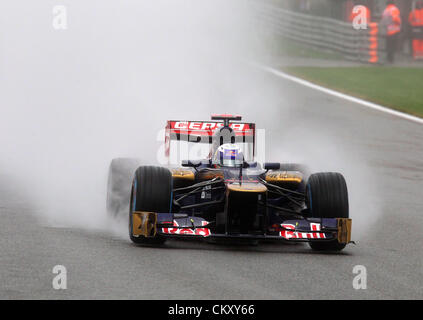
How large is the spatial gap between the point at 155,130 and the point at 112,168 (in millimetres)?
6041

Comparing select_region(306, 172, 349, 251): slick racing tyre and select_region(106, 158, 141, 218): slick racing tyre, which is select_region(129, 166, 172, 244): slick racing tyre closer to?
select_region(106, 158, 141, 218): slick racing tyre

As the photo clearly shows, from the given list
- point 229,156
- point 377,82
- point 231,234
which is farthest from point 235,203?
point 377,82

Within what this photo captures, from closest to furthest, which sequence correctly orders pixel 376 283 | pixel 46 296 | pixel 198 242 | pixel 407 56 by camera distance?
pixel 46 296
pixel 376 283
pixel 198 242
pixel 407 56

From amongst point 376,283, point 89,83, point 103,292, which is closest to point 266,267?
point 376,283

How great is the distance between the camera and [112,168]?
11.5 m

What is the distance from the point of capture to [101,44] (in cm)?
1964

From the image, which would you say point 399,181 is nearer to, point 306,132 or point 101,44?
point 306,132

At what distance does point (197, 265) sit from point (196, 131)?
3.46 meters

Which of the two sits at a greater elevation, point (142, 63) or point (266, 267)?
point (142, 63)

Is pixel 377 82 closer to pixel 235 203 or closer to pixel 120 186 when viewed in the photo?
pixel 120 186

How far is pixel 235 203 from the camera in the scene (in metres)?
9.76

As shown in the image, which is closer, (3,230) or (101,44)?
(3,230)

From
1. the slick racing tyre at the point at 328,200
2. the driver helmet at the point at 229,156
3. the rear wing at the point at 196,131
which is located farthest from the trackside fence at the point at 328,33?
the slick racing tyre at the point at 328,200

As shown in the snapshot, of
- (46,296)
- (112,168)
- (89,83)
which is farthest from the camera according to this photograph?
(89,83)
